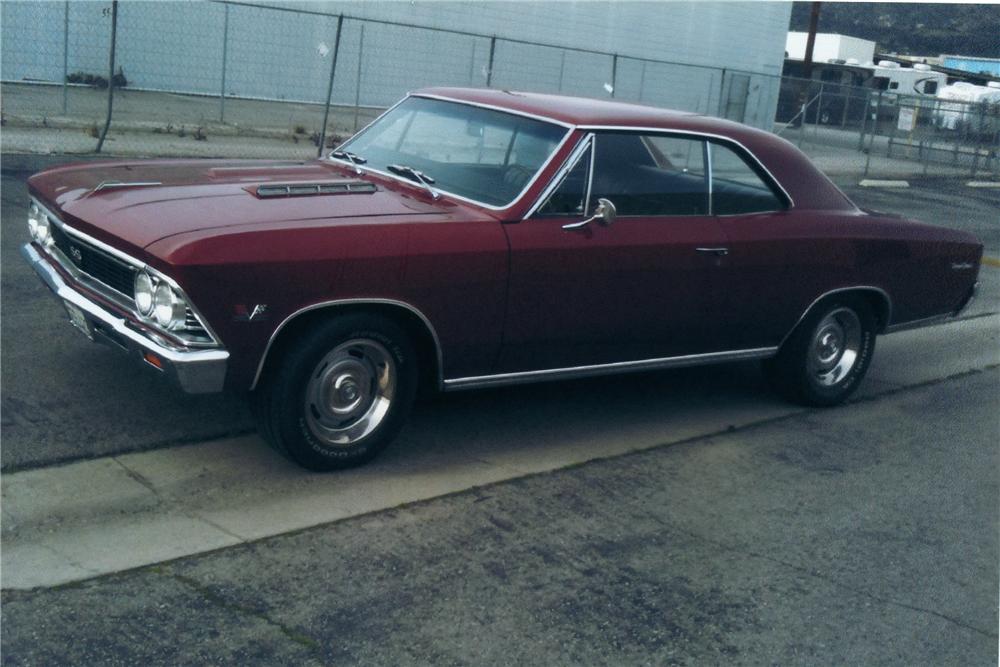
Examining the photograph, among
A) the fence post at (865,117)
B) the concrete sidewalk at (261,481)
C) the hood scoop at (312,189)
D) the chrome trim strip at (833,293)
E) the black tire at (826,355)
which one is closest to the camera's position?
the concrete sidewalk at (261,481)

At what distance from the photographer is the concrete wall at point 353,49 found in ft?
59.1

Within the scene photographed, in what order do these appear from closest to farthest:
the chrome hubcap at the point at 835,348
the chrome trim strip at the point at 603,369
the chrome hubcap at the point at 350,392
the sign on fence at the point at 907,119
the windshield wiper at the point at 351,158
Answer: the chrome hubcap at the point at 350,392 < the chrome trim strip at the point at 603,369 < the windshield wiper at the point at 351,158 < the chrome hubcap at the point at 835,348 < the sign on fence at the point at 907,119

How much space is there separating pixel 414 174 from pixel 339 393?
4.54 ft

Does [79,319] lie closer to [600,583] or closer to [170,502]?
[170,502]

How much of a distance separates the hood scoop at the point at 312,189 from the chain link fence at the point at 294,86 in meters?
7.79

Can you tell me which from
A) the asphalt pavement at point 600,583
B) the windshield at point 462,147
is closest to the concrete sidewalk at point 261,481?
the asphalt pavement at point 600,583

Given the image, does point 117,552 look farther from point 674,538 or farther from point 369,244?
point 674,538

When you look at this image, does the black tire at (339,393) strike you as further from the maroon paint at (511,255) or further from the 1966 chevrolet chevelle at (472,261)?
the maroon paint at (511,255)

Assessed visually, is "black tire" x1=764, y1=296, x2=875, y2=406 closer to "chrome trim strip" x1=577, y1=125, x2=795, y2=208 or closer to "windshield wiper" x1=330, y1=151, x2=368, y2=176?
"chrome trim strip" x1=577, y1=125, x2=795, y2=208

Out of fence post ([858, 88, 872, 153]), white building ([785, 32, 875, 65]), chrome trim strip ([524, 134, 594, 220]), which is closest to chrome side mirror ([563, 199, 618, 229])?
chrome trim strip ([524, 134, 594, 220])

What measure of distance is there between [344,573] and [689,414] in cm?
298

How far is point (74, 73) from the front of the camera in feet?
54.0

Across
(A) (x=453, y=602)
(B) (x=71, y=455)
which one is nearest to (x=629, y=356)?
(A) (x=453, y=602)

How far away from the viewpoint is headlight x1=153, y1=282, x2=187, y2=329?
460 cm
